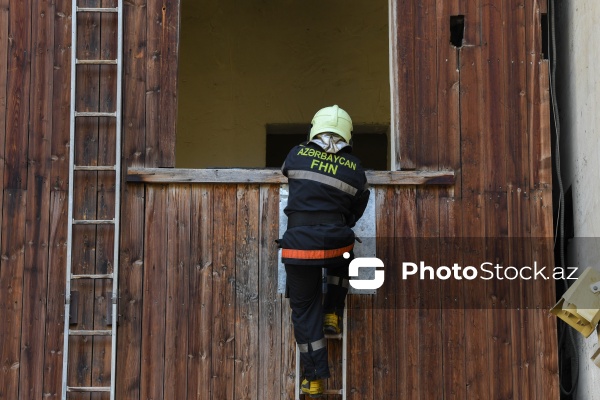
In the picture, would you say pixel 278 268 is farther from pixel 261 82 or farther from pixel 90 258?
pixel 261 82

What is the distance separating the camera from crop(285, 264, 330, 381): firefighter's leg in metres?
6.95

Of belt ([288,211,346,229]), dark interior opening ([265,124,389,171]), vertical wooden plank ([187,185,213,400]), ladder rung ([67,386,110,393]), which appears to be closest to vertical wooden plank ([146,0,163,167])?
vertical wooden plank ([187,185,213,400])

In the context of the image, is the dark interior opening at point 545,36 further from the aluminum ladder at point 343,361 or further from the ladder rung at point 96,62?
the ladder rung at point 96,62

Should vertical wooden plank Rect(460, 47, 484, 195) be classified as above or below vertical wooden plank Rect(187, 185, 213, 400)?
above

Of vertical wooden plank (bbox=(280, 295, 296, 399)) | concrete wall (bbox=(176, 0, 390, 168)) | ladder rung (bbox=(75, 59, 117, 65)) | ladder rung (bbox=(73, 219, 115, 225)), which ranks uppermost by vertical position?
concrete wall (bbox=(176, 0, 390, 168))

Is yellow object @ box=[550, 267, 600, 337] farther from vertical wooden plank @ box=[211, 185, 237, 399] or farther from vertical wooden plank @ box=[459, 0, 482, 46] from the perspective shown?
vertical wooden plank @ box=[211, 185, 237, 399]

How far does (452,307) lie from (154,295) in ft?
7.41

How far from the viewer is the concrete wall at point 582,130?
7285 mm

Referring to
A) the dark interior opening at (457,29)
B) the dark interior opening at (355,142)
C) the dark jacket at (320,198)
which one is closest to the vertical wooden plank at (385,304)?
the dark jacket at (320,198)

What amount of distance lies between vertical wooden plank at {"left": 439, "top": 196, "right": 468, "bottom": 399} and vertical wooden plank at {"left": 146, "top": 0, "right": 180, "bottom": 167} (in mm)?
2164

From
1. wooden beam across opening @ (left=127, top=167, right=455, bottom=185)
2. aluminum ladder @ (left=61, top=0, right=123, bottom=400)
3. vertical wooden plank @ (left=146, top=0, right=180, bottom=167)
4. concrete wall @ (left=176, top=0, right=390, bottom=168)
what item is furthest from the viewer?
concrete wall @ (left=176, top=0, right=390, bottom=168)

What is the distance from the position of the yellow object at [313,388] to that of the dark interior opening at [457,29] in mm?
2904

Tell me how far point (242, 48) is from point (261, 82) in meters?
0.48

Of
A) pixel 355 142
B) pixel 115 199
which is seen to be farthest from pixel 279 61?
pixel 115 199
